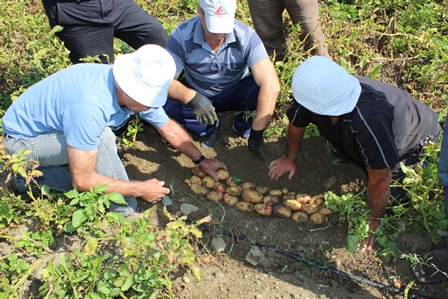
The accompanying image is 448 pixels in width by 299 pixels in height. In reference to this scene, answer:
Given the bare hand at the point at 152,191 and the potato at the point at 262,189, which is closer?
the bare hand at the point at 152,191

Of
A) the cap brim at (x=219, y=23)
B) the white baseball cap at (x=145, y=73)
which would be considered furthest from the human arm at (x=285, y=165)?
the white baseball cap at (x=145, y=73)

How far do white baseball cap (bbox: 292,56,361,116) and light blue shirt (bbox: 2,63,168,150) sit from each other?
102 centimetres

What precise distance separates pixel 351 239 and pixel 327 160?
32.3 inches

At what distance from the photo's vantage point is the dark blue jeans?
3.44 metres

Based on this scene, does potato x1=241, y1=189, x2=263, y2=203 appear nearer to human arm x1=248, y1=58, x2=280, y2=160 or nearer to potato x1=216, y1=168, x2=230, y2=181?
potato x1=216, y1=168, x2=230, y2=181

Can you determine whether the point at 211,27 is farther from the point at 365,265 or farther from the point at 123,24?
the point at 365,265

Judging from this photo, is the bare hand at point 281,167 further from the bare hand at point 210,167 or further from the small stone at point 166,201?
the small stone at point 166,201

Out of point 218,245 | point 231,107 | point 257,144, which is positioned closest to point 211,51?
point 231,107

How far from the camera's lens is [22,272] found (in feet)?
8.04

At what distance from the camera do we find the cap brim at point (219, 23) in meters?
2.84

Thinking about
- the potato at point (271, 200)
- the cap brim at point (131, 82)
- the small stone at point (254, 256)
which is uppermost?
the cap brim at point (131, 82)

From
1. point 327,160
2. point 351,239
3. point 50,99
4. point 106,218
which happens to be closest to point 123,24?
point 50,99

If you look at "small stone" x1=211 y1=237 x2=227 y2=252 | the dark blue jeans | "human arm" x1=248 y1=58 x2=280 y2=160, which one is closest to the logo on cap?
"human arm" x1=248 y1=58 x2=280 y2=160

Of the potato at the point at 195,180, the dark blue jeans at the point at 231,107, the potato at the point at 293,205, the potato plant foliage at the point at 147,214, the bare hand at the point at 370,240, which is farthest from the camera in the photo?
the dark blue jeans at the point at 231,107
